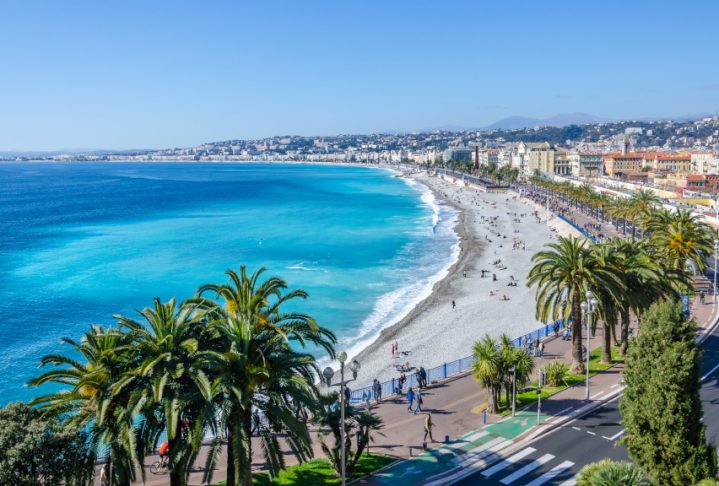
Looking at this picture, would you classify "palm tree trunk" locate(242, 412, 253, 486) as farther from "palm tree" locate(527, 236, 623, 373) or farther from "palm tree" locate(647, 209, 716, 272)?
"palm tree" locate(647, 209, 716, 272)

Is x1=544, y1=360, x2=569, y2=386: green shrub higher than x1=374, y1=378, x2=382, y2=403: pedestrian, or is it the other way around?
x1=544, y1=360, x2=569, y2=386: green shrub

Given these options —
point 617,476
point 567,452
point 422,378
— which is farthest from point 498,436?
point 617,476

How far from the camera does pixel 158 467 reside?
1705 cm

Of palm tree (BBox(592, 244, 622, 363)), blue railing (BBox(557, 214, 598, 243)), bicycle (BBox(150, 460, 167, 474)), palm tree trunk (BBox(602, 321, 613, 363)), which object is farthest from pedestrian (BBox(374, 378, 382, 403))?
blue railing (BBox(557, 214, 598, 243))

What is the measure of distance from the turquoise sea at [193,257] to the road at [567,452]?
1906 cm

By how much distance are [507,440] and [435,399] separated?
458 cm

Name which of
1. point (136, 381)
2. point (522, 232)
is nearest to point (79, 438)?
point (136, 381)

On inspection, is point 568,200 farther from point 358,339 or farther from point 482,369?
point 482,369

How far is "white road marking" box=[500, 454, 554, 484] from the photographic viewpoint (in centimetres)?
1628

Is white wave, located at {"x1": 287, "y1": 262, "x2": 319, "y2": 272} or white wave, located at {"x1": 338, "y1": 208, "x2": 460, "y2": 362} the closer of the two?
white wave, located at {"x1": 338, "y1": 208, "x2": 460, "y2": 362}

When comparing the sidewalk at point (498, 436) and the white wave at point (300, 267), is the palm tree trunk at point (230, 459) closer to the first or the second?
the sidewalk at point (498, 436)

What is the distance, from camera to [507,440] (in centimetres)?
1875

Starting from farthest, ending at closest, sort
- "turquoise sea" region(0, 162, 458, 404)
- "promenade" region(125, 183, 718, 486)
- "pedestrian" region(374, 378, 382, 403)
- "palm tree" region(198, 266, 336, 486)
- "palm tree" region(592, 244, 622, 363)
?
"turquoise sea" region(0, 162, 458, 404) → "palm tree" region(592, 244, 622, 363) → "pedestrian" region(374, 378, 382, 403) → "promenade" region(125, 183, 718, 486) → "palm tree" region(198, 266, 336, 486)

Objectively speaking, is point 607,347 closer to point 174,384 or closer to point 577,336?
point 577,336
